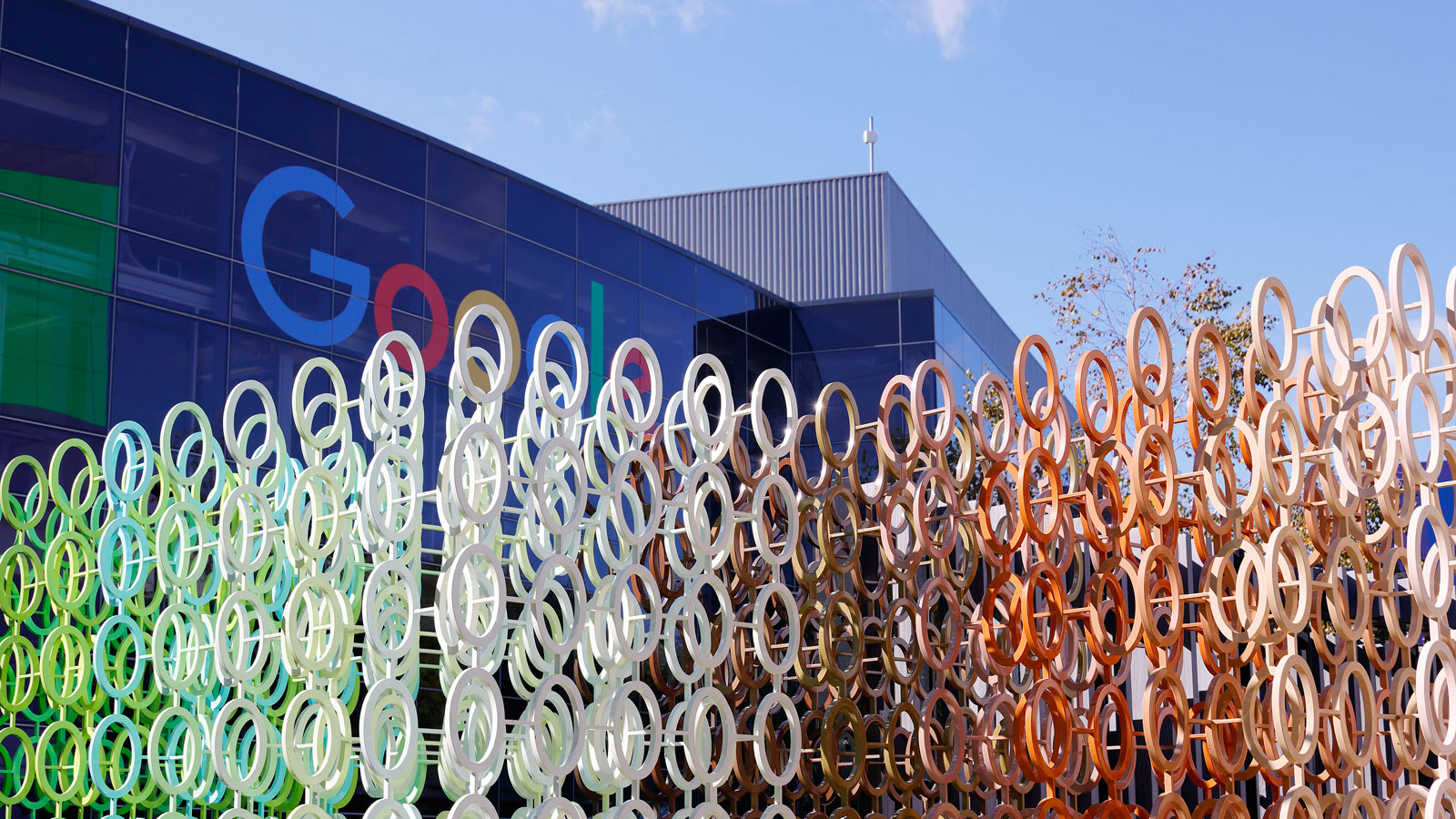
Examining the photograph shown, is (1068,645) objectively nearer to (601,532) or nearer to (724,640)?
(724,640)

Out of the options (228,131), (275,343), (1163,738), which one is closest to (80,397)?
(275,343)

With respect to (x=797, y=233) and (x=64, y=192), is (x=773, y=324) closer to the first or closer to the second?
(x=797, y=233)

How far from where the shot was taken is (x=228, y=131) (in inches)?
708

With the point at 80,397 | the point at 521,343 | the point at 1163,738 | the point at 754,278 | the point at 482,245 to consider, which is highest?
the point at 754,278

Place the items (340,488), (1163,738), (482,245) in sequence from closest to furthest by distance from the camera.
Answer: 1. (340,488)
2. (1163,738)
3. (482,245)

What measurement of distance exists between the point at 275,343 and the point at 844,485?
11.5m

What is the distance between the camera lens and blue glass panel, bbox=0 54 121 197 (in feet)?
51.4

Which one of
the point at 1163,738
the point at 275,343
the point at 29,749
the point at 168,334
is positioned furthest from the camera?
the point at 275,343

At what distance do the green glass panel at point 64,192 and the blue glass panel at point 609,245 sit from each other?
27.3ft

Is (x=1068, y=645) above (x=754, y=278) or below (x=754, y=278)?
below

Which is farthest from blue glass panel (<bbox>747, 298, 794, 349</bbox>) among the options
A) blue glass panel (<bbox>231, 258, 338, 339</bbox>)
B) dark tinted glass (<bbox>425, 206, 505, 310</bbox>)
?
blue glass panel (<bbox>231, 258, 338, 339</bbox>)

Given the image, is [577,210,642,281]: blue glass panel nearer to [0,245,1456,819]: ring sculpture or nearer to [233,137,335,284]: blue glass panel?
[233,137,335,284]: blue glass panel

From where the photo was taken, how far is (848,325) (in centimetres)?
2733

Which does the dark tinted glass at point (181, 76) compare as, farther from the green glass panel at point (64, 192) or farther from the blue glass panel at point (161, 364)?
the blue glass panel at point (161, 364)
